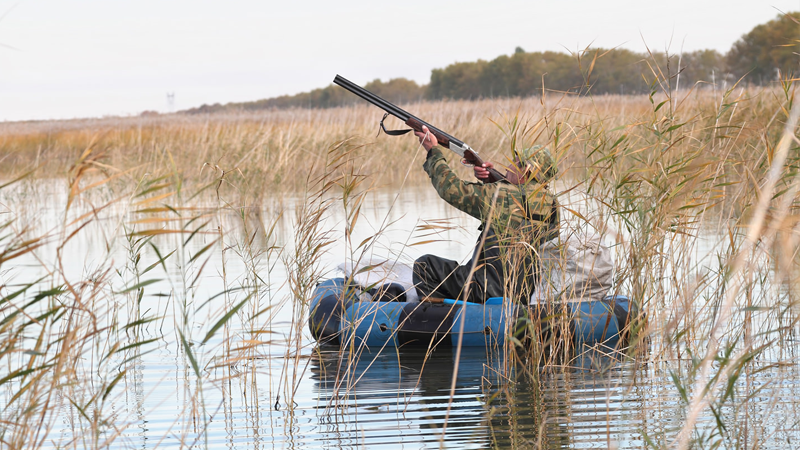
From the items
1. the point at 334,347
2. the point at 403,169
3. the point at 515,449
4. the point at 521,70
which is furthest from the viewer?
the point at 521,70

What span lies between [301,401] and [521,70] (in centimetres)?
5744

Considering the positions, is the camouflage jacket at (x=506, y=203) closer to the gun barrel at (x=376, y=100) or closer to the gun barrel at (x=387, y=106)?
the gun barrel at (x=387, y=106)

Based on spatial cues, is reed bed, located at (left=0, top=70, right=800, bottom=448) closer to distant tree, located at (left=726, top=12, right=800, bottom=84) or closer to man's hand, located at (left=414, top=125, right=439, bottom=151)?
man's hand, located at (left=414, top=125, right=439, bottom=151)

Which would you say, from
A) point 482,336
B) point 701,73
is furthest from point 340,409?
point 701,73

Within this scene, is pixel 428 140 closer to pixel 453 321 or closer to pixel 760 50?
pixel 453 321

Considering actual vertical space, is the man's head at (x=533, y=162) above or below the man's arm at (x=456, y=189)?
above

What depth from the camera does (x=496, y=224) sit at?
180 inches

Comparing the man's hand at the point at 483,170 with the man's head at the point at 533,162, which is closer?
the man's head at the point at 533,162

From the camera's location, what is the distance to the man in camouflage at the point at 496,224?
4602 mm

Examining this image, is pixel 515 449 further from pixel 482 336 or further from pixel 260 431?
pixel 482 336

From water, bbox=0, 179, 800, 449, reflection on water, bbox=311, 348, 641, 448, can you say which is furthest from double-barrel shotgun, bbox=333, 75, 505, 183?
reflection on water, bbox=311, 348, 641, 448

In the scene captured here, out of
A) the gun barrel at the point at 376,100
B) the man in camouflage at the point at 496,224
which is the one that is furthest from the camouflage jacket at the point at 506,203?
the gun barrel at the point at 376,100

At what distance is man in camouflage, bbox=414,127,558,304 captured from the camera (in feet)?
15.1

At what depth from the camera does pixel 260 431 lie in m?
3.91
